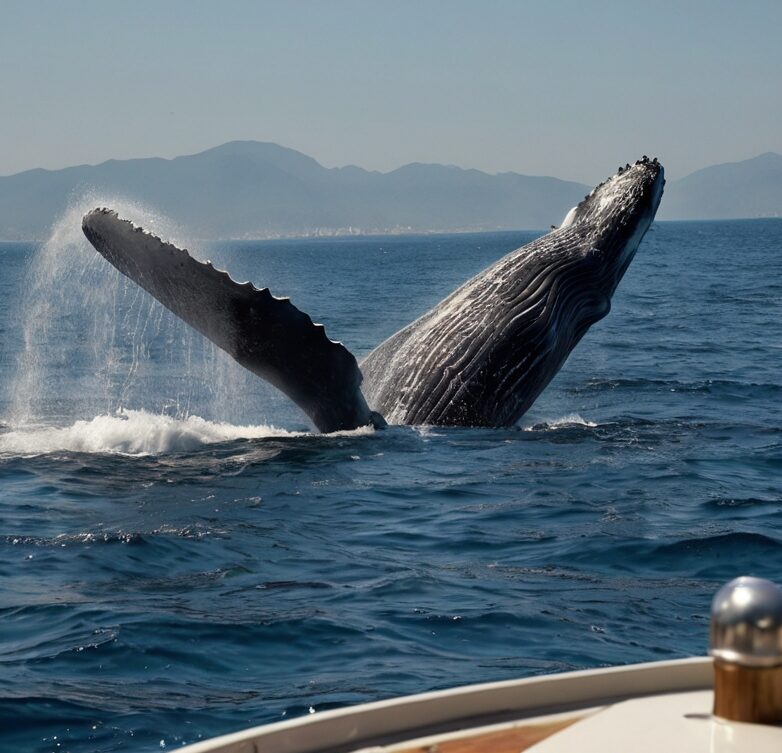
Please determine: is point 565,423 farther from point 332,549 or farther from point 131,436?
point 332,549

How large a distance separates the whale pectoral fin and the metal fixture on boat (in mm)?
5698

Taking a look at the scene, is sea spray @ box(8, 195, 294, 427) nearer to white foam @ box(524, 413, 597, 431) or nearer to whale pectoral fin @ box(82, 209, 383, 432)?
whale pectoral fin @ box(82, 209, 383, 432)

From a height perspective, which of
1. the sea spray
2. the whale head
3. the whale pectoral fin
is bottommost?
the sea spray

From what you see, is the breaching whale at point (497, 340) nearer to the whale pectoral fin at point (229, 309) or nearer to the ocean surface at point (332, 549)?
the whale pectoral fin at point (229, 309)

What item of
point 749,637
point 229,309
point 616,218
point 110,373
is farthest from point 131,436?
point 749,637

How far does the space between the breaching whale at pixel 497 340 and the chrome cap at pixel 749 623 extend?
6171 mm

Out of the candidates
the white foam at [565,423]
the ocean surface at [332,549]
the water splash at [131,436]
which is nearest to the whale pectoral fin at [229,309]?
the ocean surface at [332,549]

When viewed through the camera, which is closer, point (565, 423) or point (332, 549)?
point (332, 549)

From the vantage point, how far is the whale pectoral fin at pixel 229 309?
8000mm

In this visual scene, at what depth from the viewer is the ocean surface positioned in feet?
17.3

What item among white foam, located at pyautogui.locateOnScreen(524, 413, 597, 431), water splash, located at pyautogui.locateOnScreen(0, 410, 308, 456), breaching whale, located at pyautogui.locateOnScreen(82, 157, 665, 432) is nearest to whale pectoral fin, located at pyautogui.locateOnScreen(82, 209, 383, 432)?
breaching whale, located at pyautogui.locateOnScreen(82, 157, 665, 432)

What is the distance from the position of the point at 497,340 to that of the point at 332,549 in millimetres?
2982

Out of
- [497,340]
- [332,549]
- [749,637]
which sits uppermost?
[497,340]

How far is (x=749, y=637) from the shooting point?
229 cm
